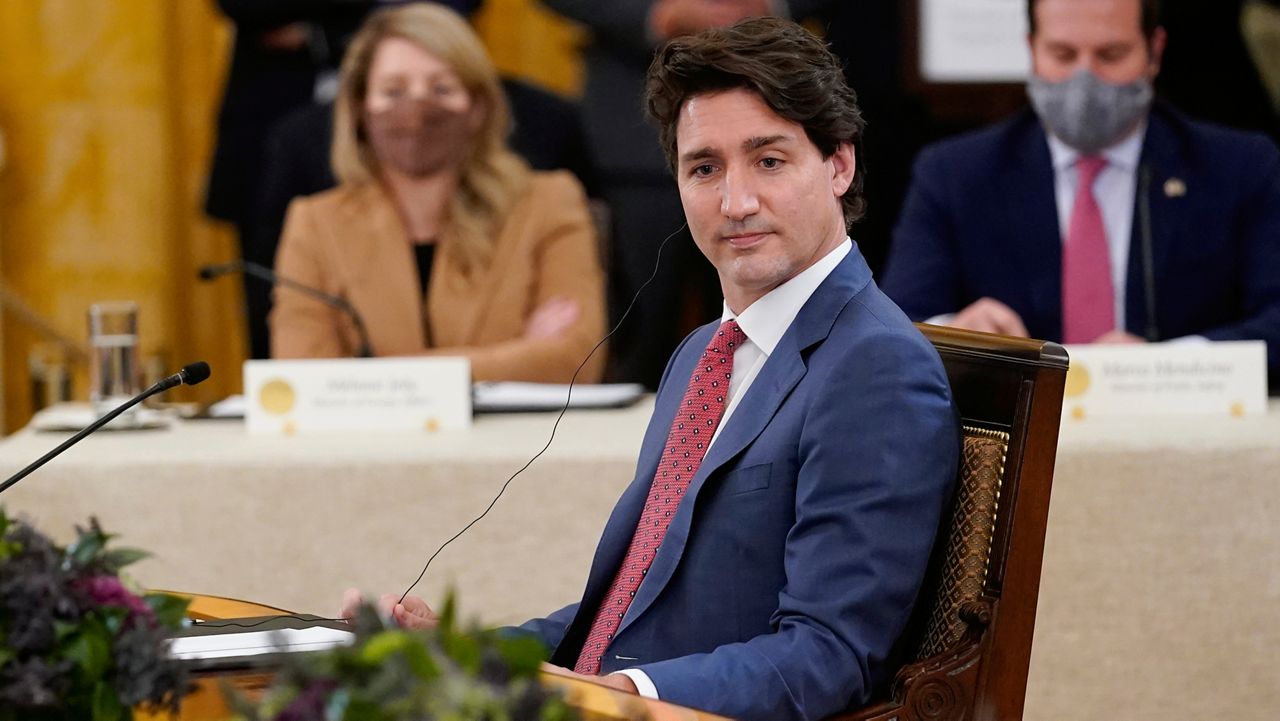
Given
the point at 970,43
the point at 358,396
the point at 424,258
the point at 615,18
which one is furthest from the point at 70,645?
the point at 970,43

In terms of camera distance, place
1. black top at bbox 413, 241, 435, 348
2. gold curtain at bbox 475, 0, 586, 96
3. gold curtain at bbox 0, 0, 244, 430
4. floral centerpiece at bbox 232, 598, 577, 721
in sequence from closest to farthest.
→ floral centerpiece at bbox 232, 598, 577, 721, black top at bbox 413, 241, 435, 348, gold curtain at bbox 0, 0, 244, 430, gold curtain at bbox 475, 0, 586, 96

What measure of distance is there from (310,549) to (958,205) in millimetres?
1718

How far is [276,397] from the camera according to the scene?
278 cm

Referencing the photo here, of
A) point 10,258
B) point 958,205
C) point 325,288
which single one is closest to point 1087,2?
point 958,205

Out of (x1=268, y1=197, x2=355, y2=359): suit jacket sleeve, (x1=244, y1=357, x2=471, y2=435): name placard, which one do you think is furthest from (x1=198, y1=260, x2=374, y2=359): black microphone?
(x1=244, y1=357, x2=471, y2=435): name placard

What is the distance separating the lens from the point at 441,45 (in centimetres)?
375

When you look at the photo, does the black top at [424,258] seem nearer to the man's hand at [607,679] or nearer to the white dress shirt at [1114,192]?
the white dress shirt at [1114,192]

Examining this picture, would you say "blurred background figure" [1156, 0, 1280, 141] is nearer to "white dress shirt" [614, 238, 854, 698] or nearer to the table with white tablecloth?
the table with white tablecloth

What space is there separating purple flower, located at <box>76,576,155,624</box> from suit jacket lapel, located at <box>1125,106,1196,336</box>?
9.03 feet

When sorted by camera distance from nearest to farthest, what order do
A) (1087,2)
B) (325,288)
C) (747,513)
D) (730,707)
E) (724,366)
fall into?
(730,707) → (747,513) → (724,366) → (1087,2) → (325,288)

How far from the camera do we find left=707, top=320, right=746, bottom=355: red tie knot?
166 centimetres

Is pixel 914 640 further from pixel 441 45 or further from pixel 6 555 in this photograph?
pixel 441 45

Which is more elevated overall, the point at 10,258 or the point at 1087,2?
the point at 1087,2

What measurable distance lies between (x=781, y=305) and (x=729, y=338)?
0.08 meters
